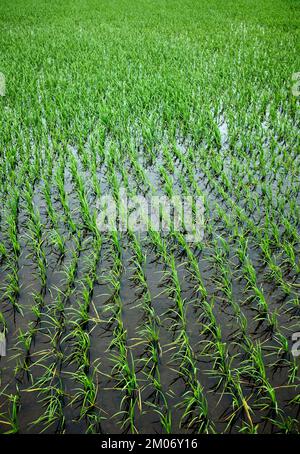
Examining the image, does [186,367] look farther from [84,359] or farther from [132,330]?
[84,359]

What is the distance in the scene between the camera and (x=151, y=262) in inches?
109

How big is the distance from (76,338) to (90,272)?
599 mm

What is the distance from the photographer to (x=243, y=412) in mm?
1761

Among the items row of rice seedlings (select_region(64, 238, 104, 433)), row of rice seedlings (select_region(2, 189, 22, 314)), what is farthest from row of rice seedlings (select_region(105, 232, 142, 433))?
row of rice seedlings (select_region(2, 189, 22, 314))

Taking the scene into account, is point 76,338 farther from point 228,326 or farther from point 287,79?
point 287,79
